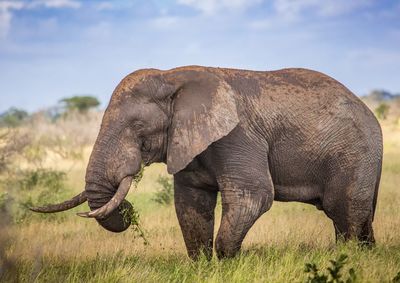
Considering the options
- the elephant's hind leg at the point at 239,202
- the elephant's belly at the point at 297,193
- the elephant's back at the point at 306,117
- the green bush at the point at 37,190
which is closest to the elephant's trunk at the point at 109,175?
the elephant's hind leg at the point at 239,202

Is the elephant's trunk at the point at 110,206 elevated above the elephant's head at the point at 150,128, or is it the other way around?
the elephant's head at the point at 150,128

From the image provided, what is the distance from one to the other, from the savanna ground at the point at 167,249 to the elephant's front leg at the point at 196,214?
278 mm

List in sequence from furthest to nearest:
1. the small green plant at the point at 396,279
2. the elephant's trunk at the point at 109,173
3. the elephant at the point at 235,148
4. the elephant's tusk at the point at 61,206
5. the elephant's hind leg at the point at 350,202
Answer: the elephant's hind leg at the point at 350,202 → the elephant's tusk at the point at 61,206 → the elephant at the point at 235,148 → the elephant's trunk at the point at 109,173 → the small green plant at the point at 396,279

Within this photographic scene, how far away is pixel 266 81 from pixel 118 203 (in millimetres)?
2249

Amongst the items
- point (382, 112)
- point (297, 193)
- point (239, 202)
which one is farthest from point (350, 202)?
point (382, 112)

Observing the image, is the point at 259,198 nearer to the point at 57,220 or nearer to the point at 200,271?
the point at 200,271

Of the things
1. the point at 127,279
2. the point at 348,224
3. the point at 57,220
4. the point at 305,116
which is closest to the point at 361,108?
the point at 305,116

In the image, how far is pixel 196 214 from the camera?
8.04 m

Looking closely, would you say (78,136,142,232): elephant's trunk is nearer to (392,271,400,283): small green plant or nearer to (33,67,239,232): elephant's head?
(33,67,239,232): elephant's head

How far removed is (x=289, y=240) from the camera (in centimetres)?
874

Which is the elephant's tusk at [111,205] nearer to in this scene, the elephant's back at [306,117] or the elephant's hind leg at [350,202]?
the elephant's back at [306,117]

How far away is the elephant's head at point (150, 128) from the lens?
272 inches

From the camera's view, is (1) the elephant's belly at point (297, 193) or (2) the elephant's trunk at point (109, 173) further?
(1) the elephant's belly at point (297, 193)

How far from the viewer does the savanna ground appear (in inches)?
255
